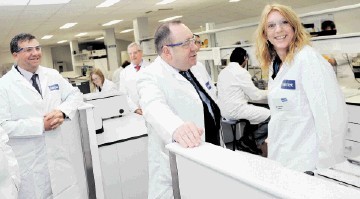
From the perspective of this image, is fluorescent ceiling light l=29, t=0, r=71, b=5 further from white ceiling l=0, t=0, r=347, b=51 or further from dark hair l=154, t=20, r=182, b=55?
dark hair l=154, t=20, r=182, b=55

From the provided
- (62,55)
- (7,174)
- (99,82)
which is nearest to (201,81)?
(7,174)

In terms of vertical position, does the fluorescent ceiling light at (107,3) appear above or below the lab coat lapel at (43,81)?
above

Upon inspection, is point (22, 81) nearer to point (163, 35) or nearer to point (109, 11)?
point (163, 35)

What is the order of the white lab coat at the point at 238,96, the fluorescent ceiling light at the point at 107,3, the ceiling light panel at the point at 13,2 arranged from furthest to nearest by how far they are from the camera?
the fluorescent ceiling light at the point at 107,3
the ceiling light panel at the point at 13,2
the white lab coat at the point at 238,96

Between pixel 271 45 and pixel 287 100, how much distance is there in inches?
15.3

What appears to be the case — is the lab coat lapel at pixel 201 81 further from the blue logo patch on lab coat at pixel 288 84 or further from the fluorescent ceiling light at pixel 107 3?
the fluorescent ceiling light at pixel 107 3

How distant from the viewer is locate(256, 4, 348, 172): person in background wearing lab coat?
1.33m

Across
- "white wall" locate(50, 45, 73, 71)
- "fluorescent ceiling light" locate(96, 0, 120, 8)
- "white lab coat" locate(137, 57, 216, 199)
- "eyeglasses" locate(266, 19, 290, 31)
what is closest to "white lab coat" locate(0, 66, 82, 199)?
"white lab coat" locate(137, 57, 216, 199)

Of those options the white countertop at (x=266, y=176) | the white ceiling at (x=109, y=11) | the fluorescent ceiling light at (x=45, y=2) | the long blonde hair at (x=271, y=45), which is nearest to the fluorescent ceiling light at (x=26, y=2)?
the fluorescent ceiling light at (x=45, y=2)

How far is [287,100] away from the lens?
145cm

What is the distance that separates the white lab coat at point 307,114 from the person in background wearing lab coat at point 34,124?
4.78 ft

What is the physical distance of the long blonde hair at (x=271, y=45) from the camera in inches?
57.7

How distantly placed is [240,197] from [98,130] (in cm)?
230

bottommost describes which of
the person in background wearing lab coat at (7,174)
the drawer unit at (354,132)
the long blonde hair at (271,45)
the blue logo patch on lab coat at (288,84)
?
the drawer unit at (354,132)
